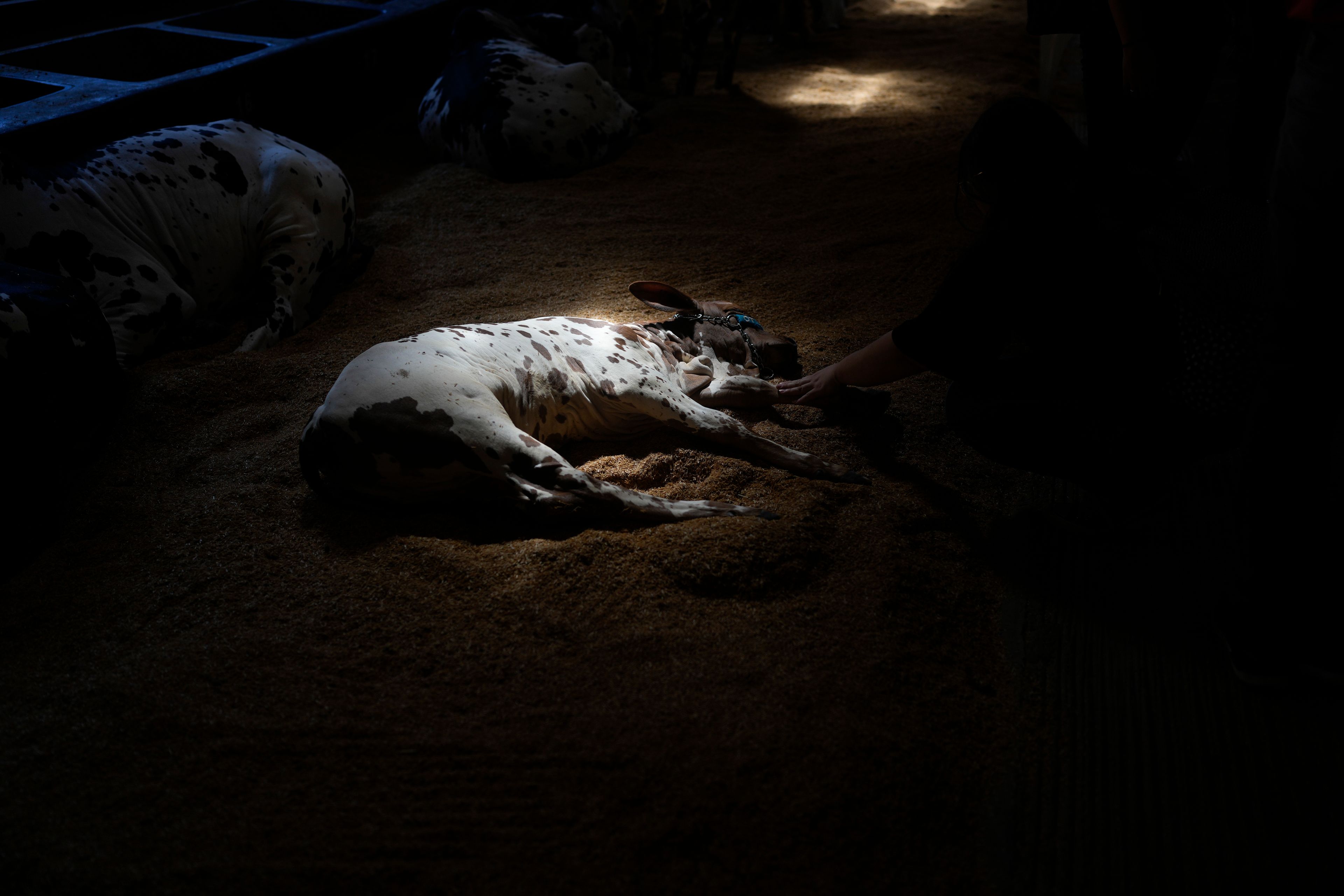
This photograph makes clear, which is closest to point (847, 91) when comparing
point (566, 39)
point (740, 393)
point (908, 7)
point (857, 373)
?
point (566, 39)

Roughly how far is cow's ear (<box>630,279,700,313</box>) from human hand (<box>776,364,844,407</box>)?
0.54 meters

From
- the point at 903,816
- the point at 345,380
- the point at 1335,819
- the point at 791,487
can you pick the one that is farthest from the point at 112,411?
the point at 1335,819

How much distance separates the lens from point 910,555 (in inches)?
81.7

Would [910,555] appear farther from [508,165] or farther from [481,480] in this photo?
[508,165]

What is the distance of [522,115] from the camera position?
4.87 m

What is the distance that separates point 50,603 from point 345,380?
0.89 metres

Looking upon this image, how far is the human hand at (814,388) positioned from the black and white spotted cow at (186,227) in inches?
87.1

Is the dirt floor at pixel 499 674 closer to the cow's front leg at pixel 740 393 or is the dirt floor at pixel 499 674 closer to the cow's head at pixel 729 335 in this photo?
the cow's front leg at pixel 740 393

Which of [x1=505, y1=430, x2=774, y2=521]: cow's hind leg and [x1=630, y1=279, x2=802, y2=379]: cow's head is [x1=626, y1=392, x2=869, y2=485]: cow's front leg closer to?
[x1=505, y1=430, x2=774, y2=521]: cow's hind leg

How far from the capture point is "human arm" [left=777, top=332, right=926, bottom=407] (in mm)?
2240

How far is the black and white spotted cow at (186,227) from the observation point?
120 inches

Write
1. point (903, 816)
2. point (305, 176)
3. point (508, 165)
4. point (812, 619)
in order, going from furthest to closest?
point (508, 165) < point (305, 176) < point (812, 619) < point (903, 816)

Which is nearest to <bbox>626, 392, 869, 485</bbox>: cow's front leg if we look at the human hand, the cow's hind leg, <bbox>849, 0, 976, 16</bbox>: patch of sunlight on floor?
the human hand

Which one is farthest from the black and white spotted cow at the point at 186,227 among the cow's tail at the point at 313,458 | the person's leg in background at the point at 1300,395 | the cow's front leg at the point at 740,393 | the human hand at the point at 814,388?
the person's leg in background at the point at 1300,395
